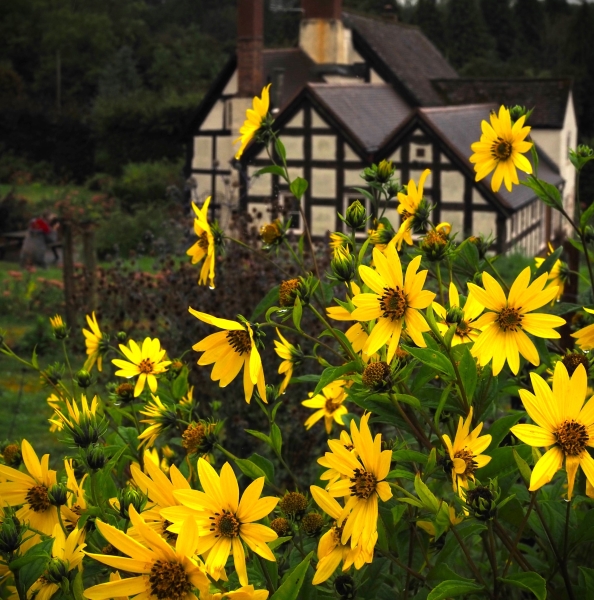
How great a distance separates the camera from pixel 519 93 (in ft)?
49.4

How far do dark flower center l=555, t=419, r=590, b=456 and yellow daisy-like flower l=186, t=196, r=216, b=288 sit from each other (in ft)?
2.32

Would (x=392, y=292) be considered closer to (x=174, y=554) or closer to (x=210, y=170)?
(x=174, y=554)

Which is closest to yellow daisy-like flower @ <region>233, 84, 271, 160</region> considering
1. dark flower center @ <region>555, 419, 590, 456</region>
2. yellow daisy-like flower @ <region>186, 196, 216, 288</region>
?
yellow daisy-like flower @ <region>186, 196, 216, 288</region>

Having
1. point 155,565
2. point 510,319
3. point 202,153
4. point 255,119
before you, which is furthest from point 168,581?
point 202,153

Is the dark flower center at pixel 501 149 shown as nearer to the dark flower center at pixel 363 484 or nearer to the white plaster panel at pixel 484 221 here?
the dark flower center at pixel 363 484

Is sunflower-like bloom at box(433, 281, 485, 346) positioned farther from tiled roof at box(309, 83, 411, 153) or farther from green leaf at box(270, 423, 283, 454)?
tiled roof at box(309, 83, 411, 153)

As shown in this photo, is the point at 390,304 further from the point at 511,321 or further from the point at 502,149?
the point at 502,149

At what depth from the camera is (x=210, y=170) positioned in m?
13.9

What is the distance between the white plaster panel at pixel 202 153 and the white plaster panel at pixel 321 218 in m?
2.86

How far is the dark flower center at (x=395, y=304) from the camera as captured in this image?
1062 millimetres

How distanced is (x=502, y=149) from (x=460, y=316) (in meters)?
0.43

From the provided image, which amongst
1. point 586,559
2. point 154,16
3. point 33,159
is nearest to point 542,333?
point 586,559

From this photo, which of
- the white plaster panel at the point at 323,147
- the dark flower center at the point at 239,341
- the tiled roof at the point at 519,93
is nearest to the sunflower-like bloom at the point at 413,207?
the dark flower center at the point at 239,341

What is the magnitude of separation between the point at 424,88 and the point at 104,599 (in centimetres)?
1432
